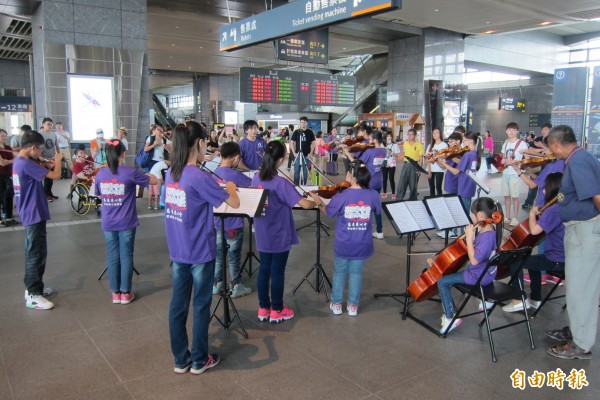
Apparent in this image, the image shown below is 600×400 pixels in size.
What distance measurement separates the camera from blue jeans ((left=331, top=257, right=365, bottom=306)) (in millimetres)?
4367

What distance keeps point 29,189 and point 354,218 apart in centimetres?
312

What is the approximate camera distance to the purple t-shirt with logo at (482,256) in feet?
12.4

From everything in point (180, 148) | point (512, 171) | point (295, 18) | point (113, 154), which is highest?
point (295, 18)

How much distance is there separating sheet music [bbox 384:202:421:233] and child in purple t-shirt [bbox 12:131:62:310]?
10.9 feet

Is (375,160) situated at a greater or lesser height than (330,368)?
greater

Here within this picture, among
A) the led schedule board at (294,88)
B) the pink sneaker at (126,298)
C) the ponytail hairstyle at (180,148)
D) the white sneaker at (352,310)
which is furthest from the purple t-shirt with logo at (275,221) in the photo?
the led schedule board at (294,88)

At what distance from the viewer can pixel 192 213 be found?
10.4ft

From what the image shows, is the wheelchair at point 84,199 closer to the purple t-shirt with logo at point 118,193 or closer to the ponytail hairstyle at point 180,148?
the purple t-shirt with logo at point 118,193

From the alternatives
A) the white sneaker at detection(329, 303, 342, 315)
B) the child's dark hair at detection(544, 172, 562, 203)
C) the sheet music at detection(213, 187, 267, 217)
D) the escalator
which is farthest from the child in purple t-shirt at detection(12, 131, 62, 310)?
the escalator

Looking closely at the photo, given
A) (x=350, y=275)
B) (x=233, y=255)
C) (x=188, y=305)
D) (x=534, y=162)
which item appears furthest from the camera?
(x=534, y=162)

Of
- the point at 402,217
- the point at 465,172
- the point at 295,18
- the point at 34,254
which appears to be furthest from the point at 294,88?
the point at 34,254

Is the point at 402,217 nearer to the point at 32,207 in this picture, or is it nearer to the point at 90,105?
the point at 32,207

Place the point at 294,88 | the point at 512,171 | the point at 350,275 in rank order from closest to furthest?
the point at 350,275
the point at 512,171
the point at 294,88

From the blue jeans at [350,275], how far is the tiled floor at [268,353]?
21cm
